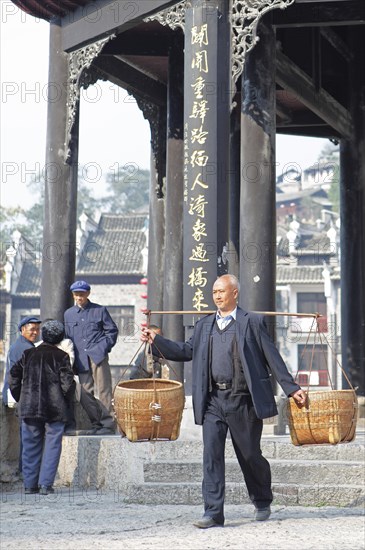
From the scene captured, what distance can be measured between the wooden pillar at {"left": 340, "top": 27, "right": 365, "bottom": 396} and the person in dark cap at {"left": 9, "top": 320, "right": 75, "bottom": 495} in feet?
18.4

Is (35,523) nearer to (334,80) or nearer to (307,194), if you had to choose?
(334,80)

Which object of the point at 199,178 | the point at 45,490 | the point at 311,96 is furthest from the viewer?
the point at 311,96

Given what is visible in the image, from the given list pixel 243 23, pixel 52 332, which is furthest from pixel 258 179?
pixel 52 332

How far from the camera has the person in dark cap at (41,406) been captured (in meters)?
8.70

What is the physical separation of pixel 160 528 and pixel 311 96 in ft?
24.4

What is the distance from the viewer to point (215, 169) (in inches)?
366

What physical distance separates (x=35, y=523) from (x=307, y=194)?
64833mm

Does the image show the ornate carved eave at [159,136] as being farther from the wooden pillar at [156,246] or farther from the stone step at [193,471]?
the stone step at [193,471]

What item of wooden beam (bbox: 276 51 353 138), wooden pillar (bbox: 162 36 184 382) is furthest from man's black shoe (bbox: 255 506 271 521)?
wooden beam (bbox: 276 51 353 138)

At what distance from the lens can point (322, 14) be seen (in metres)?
10.7

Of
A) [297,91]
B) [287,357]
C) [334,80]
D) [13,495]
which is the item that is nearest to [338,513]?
[13,495]

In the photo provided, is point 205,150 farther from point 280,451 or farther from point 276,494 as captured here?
point 276,494

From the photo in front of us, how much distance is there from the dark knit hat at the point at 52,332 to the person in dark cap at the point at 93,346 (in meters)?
0.56

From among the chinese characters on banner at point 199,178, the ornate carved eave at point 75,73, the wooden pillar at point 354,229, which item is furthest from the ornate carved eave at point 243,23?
the wooden pillar at point 354,229
